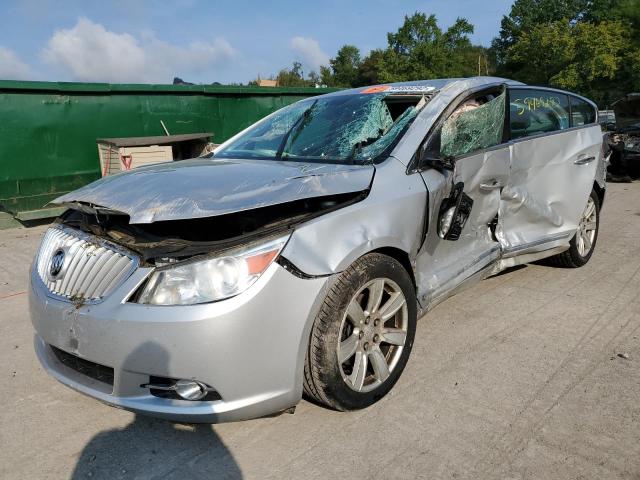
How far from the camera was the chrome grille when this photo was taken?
2303 millimetres

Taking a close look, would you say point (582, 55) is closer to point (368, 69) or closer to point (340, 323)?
point (340, 323)

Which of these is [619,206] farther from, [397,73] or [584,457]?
[397,73]

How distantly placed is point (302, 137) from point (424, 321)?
1584mm

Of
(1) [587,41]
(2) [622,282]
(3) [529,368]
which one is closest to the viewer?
(3) [529,368]

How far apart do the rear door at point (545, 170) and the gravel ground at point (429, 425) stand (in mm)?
752

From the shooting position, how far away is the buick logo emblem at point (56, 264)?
2.54 m

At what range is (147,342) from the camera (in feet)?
6.99

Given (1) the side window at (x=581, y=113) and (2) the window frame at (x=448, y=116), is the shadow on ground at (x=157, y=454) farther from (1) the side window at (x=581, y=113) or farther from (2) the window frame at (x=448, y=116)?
(1) the side window at (x=581, y=113)

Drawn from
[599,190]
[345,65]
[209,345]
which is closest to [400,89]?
[209,345]

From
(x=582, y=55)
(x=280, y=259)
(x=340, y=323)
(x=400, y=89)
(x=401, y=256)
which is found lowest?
(x=340, y=323)

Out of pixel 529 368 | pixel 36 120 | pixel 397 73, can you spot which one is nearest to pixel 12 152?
pixel 36 120

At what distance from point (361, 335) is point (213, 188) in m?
1.03

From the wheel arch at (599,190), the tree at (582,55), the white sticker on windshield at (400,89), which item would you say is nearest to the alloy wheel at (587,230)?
the wheel arch at (599,190)

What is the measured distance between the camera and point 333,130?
3.45 metres
